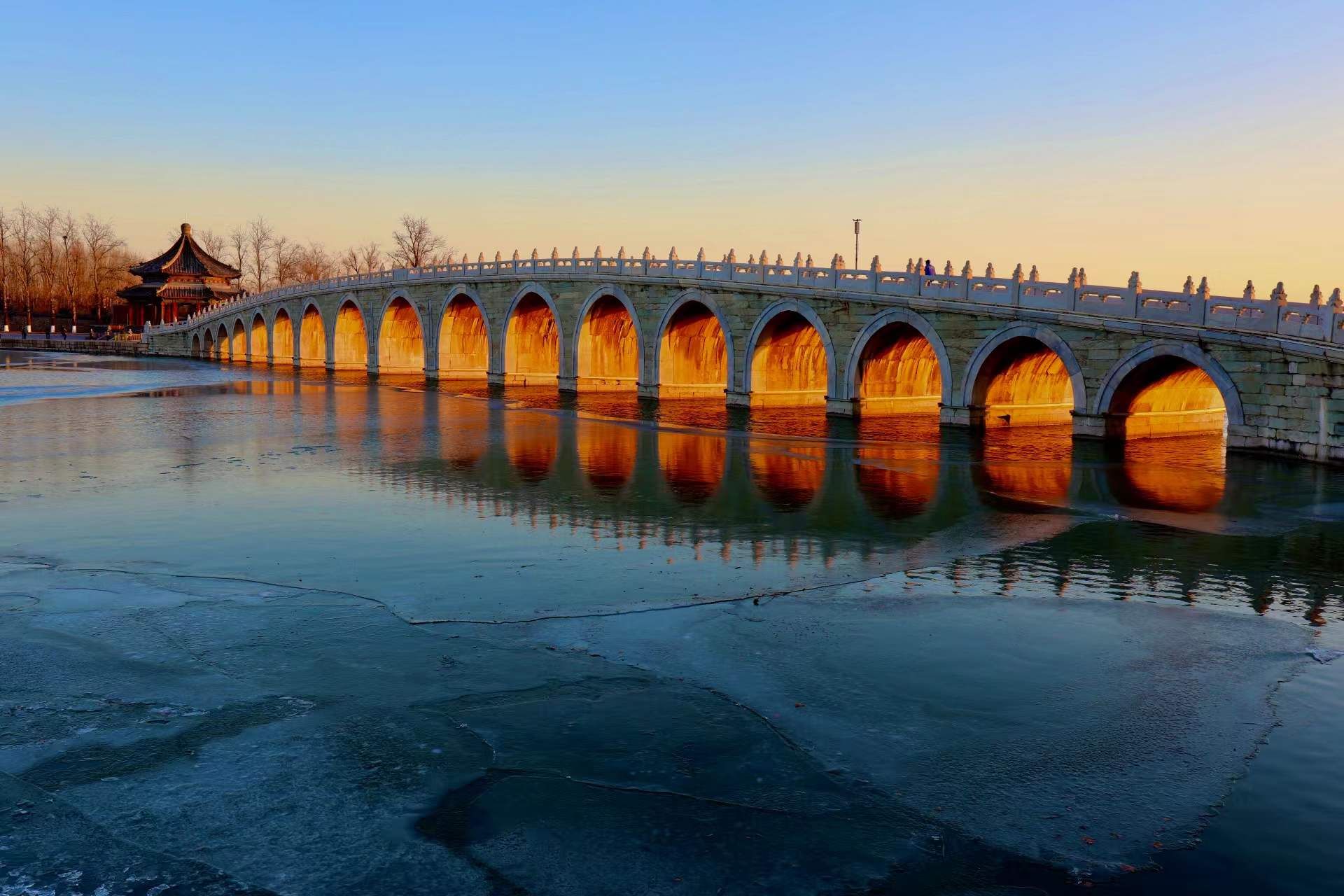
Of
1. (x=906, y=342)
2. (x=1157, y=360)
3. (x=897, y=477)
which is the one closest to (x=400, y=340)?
(x=906, y=342)

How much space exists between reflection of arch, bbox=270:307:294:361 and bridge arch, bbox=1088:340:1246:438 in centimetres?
5820

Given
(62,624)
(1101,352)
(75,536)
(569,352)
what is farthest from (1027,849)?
(569,352)

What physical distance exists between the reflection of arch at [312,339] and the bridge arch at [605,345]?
95.6 ft

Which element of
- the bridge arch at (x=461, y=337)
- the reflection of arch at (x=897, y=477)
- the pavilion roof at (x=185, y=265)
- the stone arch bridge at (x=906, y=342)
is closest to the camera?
the reflection of arch at (x=897, y=477)

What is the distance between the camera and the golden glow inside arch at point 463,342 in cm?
5397

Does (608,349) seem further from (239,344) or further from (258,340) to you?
(239,344)

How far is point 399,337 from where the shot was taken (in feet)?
199

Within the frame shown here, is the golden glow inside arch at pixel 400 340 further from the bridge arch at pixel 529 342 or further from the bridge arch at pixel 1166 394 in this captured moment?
the bridge arch at pixel 1166 394

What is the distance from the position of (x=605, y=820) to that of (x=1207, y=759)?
3915 millimetres

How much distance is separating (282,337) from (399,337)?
57.7ft

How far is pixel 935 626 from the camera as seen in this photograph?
31.3ft

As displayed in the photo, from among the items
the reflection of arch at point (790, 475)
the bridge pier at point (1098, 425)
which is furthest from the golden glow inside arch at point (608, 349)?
the bridge pier at point (1098, 425)

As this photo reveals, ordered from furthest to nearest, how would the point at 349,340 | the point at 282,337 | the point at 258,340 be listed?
the point at 258,340, the point at 282,337, the point at 349,340

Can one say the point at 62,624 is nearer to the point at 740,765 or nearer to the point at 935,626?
the point at 740,765
